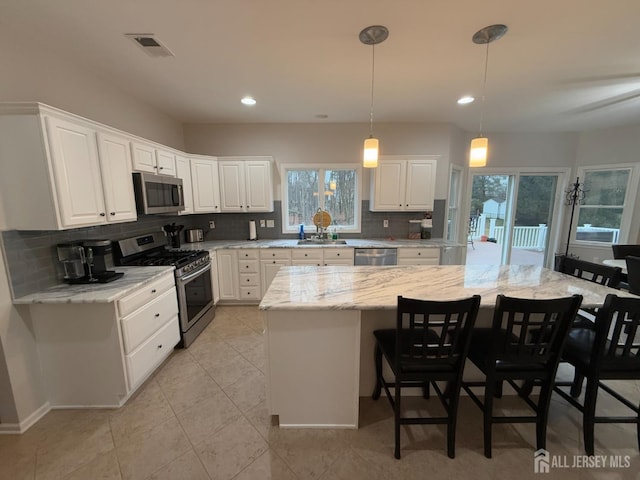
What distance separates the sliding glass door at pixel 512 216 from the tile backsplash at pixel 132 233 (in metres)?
1.36

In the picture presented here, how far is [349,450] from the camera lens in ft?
5.56

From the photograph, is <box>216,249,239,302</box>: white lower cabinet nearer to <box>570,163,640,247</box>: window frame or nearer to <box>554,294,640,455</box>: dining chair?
<box>554,294,640,455</box>: dining chair

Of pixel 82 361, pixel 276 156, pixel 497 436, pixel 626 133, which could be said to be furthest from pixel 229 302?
pixel 626 133

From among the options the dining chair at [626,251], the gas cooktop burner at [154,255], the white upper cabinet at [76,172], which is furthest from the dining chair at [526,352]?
the dining chair at [626,251]

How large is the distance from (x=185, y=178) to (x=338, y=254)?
2.49m

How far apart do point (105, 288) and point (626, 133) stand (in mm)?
7837

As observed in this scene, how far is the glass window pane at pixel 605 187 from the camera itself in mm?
4707

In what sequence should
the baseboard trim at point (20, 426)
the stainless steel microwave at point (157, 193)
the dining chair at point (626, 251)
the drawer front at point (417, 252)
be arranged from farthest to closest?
the drawer front at point (417, 252)
the dining chair at point (626, 251)
the stainless steel microwave at point (157, 193)
the baseboard trim at point (20, 426)

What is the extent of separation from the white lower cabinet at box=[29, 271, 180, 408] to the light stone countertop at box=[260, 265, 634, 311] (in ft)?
3.99

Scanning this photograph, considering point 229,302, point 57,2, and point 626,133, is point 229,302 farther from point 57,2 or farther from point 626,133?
point 626,133

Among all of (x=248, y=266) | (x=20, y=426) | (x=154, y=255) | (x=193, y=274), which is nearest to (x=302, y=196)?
(x=248, y=266)

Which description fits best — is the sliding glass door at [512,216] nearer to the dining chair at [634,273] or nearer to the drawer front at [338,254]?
the dining chair at [634,273]

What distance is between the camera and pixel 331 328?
1.76 metres

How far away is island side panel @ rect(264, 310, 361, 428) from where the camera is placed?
1.74 m
